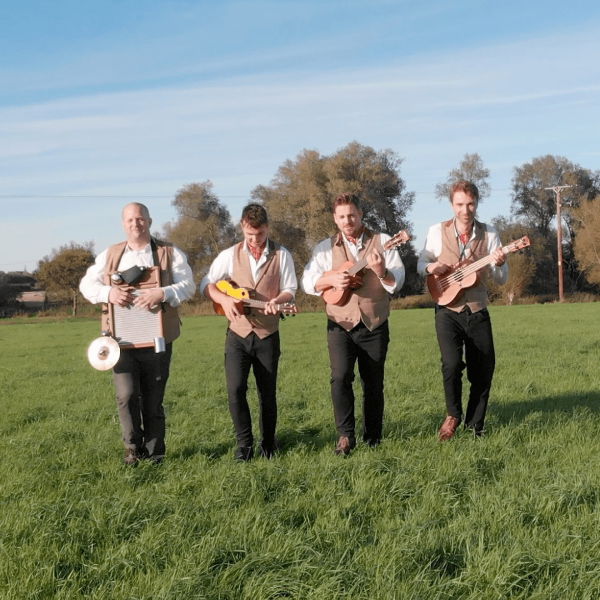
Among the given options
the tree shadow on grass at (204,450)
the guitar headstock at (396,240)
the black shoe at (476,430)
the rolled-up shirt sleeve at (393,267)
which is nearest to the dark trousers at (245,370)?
the tree shadow on grass at (204,450)

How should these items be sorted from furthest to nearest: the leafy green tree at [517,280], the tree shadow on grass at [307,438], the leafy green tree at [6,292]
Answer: the leafy green tree at [6,292], the leafy green tree at [517,280], the tree shadow on grass at [307,438]

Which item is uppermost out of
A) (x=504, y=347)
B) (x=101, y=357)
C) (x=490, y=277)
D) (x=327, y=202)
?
(x=327, y=202)

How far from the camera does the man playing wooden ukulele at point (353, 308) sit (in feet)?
21.8

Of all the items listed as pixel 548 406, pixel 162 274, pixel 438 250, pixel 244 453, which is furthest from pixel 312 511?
pixel 548 406

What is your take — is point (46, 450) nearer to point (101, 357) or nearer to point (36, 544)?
point (101, 357)

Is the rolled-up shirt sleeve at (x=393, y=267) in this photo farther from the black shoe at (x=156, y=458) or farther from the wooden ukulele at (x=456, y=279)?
the black shoe at (x=156, y=458)

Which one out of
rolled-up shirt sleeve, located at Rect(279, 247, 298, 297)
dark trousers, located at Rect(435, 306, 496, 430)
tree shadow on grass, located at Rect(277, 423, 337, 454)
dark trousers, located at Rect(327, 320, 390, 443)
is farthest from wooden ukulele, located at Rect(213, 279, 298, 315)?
dark trousers, located at Rect(435, 306, 496, 430)

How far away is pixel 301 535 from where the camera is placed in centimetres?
454

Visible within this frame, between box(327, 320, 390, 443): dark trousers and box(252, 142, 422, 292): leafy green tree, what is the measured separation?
2022 inches

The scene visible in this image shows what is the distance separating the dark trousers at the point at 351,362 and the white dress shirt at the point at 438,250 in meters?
0.87

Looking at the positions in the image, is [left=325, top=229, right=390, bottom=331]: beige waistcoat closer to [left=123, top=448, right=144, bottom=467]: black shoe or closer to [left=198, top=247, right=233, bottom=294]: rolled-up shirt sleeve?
[left=198, top=247, right=233, bottom=294]: rolled-up shirt sleeve

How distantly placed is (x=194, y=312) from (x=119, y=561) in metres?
45.1

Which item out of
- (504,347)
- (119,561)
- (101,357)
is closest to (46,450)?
(101,357)

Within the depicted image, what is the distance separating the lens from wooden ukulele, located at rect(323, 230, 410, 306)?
652 centimetres
